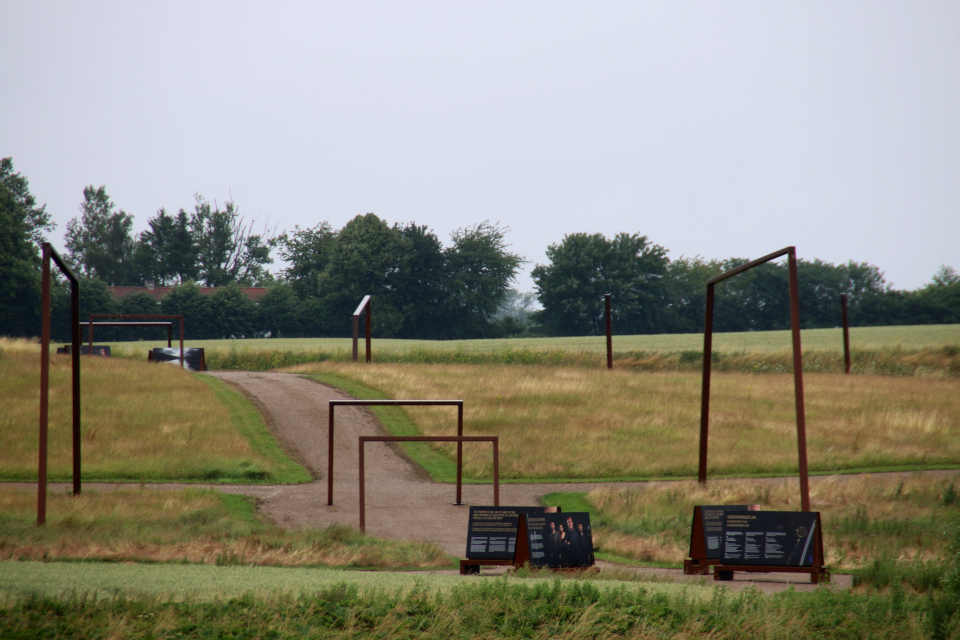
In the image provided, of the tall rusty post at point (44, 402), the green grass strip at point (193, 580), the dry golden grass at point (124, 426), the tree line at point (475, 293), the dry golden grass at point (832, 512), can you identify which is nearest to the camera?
the green grass strip at point (193, 580)

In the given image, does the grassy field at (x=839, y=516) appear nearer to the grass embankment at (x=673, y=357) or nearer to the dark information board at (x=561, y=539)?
the dark information board at (x=561, y=539)

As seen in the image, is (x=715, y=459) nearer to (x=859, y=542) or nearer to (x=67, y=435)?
(x=859, y=542)

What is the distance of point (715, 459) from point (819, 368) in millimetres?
21461

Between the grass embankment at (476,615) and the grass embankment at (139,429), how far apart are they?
11167 mm

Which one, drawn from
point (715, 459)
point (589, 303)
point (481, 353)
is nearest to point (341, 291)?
point (589, 303)

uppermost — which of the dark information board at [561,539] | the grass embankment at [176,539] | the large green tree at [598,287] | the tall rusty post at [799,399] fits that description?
the large green tree at [598,287]

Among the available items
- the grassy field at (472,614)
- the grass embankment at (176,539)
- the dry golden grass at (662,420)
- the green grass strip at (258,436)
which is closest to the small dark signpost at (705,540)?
the grassy field at (472,614)

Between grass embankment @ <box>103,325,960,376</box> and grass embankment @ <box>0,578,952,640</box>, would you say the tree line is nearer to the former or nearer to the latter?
grass embankment @ <box>103,325,960,376</box>

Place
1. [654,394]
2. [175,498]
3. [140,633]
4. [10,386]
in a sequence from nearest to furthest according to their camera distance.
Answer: [140,633] → [175,498] → [10,386] → [654,394]

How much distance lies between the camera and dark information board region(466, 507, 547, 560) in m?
10.2

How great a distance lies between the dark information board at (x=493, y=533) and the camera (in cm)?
1025

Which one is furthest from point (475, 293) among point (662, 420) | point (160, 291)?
point (662, 420)

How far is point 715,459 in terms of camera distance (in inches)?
802

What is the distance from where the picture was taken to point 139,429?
69.2 ft
